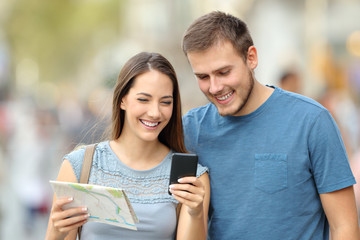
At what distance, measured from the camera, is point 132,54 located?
24.5m

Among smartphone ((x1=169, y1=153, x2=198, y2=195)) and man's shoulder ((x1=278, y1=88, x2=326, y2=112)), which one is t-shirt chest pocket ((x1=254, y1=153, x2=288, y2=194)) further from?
smartphone ((x1=169, y1=153, x2=198, y2=195))

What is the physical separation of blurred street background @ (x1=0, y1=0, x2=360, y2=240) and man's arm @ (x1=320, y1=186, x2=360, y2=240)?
154cm

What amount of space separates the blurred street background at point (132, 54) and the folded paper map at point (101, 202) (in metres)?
0.80

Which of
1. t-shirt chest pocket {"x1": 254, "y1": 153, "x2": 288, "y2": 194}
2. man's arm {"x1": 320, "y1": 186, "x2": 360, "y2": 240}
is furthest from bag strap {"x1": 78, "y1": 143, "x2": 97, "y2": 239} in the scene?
man's arm {"x1": 320, "y1": 186, "x2": 360, "y2": 240}

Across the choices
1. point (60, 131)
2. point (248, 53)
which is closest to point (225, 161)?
point (248, 53)

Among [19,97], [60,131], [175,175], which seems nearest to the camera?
[175,175]

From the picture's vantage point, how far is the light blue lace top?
3.21 m

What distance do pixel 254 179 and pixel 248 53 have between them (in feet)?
2.48

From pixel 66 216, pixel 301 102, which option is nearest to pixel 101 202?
pixel 66 216

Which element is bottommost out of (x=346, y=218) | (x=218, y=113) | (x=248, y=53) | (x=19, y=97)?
(x=346, y=218)

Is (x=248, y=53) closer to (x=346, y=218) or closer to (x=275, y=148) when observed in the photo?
(x=275, y=148)

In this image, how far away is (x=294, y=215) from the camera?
316cm

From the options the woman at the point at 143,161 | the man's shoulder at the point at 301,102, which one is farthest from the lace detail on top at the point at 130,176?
the man's shoulder at the point at 301,102

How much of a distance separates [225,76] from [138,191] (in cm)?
85
